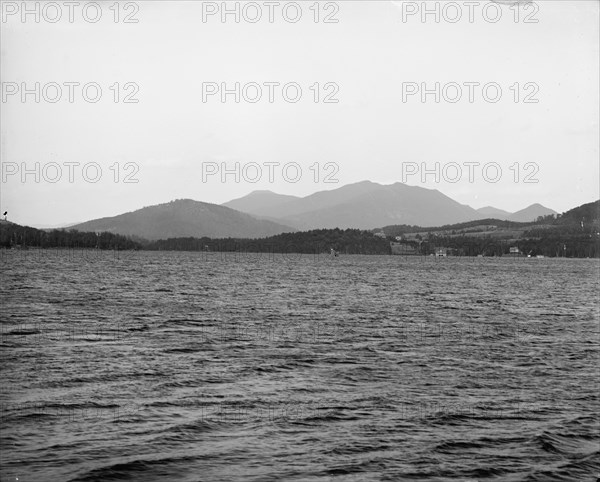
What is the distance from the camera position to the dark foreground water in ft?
57.6

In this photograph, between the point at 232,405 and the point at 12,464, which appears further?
the point at 232,405

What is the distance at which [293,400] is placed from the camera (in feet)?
77.5

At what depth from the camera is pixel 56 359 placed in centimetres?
2955

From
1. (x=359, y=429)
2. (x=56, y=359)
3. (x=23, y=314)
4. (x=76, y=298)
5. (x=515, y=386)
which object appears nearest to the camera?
(x=359, y=429)

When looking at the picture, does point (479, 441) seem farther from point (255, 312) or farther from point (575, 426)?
point (255, 312)

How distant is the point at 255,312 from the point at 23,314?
16120 mm

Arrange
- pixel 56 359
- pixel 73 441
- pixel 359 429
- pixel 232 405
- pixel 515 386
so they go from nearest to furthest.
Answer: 1. pixel 73 441
2. pixel 359 429
3. pixel 232 405
4. pixel 515 386
5. pixel 56 359

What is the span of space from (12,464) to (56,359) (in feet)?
43.4

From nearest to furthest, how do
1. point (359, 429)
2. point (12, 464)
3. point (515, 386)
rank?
point (12, 464) → point (359, 429) → point (515, 386)

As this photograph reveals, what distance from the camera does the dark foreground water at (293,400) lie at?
17.6 metres

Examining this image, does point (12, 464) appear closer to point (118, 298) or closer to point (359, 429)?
point (359, 429)

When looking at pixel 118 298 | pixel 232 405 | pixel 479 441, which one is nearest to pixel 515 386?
pixel 479 441

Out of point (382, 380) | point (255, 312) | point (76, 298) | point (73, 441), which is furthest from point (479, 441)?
point (76, 298)

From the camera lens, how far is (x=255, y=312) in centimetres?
5372
